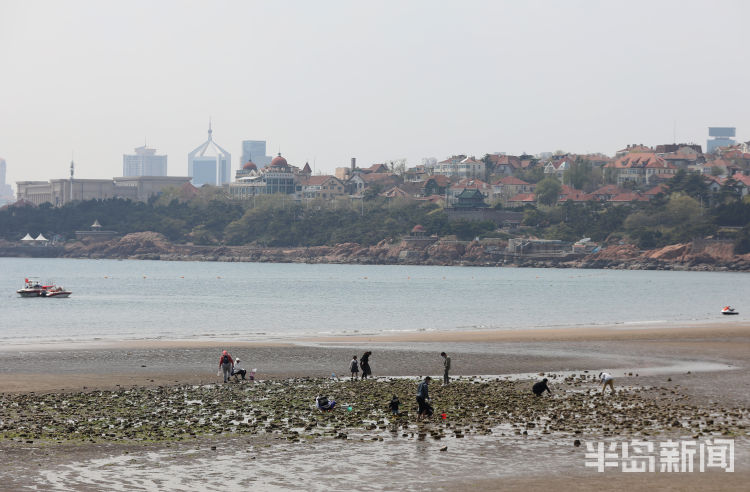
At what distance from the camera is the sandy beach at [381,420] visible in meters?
19.7

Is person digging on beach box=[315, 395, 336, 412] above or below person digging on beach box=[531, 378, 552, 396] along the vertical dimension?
below

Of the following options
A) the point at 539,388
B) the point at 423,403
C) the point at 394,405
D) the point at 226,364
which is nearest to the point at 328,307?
Result: the point at 226,364

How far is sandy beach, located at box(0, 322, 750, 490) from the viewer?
19.7 m

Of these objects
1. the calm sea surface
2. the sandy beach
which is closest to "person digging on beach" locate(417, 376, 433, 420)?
the sandy beach

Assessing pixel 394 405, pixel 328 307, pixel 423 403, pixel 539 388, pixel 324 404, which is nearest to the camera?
pixel 423 403

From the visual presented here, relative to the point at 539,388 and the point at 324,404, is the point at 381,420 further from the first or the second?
the point at 539,388

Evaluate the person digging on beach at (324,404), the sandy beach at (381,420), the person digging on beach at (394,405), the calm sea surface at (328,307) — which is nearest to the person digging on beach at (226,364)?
the sandy beach at (381,420)

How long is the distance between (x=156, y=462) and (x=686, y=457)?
11.5 meters

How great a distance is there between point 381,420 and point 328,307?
59812 millimetres

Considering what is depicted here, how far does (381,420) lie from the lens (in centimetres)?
2534

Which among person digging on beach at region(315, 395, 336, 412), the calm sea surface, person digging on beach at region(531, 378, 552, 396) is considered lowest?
the calm sea surface

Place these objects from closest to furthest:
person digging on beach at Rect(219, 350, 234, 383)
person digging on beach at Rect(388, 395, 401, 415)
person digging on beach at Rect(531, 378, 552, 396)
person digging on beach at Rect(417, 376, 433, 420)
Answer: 1. person digging on beach at Rect(417, 376, 433, 420)
2. person digging on beach at Rect(388, 395, 401, 415)
3. person digging on beach at Rect(531, 378, 552, 396)
4. person digging on beach at Rect(219, 350, 234, 383)

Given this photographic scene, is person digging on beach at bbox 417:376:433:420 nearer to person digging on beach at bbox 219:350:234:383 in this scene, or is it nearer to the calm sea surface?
person digging on beach at bbox 219:350:234:383

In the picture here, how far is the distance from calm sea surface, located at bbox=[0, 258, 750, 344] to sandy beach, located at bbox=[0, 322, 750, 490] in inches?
644
